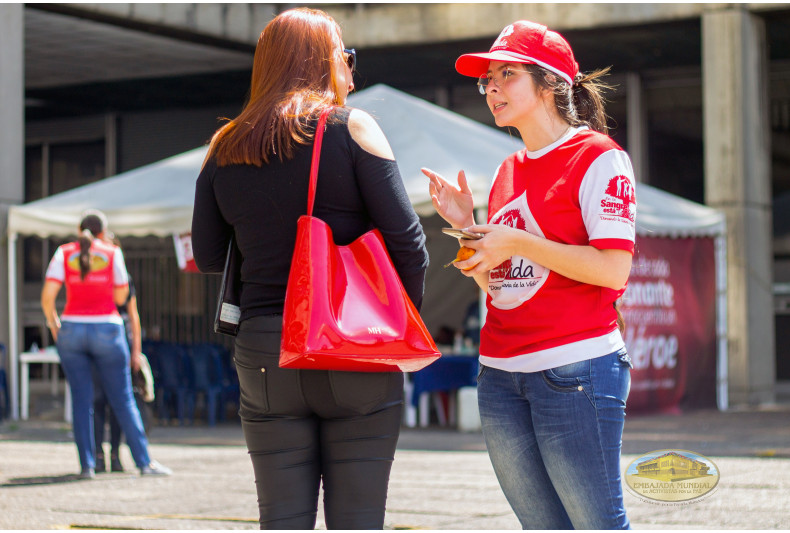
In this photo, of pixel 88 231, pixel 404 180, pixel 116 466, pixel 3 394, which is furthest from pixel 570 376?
pixel 3 394

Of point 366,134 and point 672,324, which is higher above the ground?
point 366,134

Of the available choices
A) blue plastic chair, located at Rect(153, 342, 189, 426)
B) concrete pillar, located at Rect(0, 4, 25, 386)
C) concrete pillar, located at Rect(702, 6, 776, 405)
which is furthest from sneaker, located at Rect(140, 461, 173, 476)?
concrete pillar, located at Rect(702, 6, 776, 405)

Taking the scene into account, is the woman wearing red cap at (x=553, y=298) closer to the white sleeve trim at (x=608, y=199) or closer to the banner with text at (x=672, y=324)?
the white sleeve trim at (x=608, y=199)

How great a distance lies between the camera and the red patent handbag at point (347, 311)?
8.88 ft

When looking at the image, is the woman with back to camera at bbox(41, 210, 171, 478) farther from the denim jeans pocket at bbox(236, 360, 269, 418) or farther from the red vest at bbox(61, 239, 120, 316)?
the denim jeans pocket at bbox(236, 360, 269, 418)

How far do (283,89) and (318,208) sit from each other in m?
0.34

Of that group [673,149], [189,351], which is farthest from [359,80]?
[189,351]

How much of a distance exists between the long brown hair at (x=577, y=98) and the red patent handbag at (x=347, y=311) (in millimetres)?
577

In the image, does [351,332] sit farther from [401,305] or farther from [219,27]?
[219,27]

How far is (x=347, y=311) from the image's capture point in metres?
2.75

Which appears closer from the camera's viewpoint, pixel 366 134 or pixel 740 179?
pixel 366 134

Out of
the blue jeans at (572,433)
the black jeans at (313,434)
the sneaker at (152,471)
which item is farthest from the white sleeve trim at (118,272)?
the blue jeans at (572,433)

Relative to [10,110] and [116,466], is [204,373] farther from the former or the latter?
[116,466]

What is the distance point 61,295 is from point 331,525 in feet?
69.5
